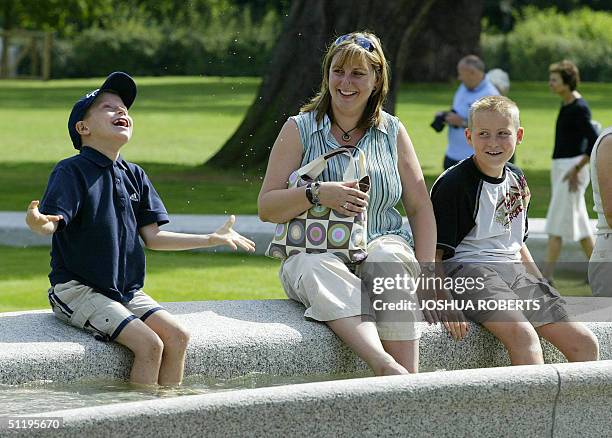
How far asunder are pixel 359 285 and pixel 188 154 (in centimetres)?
1649

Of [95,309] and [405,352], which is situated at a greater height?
[95,309]

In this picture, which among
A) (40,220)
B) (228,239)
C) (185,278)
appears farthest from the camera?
(185,278)

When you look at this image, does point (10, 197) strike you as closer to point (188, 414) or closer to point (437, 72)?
point (188, 414)

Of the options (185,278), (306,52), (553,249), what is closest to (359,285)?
(185,278)

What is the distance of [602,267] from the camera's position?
578 centimetres

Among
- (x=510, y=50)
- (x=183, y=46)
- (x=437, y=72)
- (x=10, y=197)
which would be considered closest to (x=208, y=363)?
(x=10, y=197)

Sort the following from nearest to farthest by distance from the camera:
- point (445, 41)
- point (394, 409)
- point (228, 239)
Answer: point (394, 409) → point (228, 239) → point (445, 41)

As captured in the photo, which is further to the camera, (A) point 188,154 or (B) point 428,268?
(A) point 188,154

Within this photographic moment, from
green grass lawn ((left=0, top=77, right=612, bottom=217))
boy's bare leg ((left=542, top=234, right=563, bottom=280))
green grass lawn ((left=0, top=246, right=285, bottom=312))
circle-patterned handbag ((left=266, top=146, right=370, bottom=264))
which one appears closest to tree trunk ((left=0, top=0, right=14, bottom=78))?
green grass lawn ((left=0, top=77, right=612, bottom=217))

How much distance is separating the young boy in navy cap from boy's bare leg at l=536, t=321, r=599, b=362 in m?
1.32

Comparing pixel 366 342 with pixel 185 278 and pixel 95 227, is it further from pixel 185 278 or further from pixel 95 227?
pixel 185 278

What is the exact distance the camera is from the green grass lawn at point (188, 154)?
9.02 metres

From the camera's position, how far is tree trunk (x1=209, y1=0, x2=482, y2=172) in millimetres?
15500

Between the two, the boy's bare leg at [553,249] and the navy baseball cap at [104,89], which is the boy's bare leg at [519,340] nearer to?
the navy baseball cap at [104,89]
